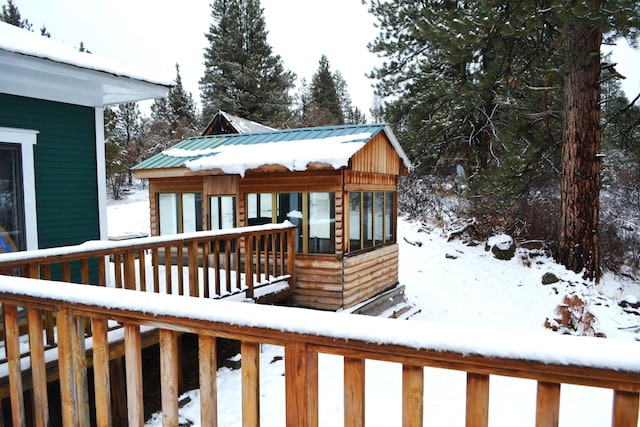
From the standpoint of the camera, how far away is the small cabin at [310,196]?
702cm

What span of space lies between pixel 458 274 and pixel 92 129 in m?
9.78

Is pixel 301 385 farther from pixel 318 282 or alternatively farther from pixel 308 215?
pixel 308 215

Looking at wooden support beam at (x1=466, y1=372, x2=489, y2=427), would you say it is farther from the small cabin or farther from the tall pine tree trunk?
the tall pine tree trunk

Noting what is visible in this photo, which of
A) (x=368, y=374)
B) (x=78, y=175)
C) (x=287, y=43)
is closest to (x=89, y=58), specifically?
(x=78, y=175)

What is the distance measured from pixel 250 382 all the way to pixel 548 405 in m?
0.96

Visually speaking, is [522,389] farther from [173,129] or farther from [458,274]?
[173,129]

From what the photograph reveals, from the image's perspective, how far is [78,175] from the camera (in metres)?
5.25

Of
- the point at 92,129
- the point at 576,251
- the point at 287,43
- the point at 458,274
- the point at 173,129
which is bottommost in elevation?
the point at 458,274

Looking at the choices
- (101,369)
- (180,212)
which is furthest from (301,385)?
(180,212)

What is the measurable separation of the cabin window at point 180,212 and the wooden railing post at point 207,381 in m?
7.27

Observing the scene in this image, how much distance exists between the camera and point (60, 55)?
3965 millimetres

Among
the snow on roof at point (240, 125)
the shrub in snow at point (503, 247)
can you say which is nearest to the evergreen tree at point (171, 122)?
the snow on roof at point (240, 125)

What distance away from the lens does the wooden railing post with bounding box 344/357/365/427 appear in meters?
1.31

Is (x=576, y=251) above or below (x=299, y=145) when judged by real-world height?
below
